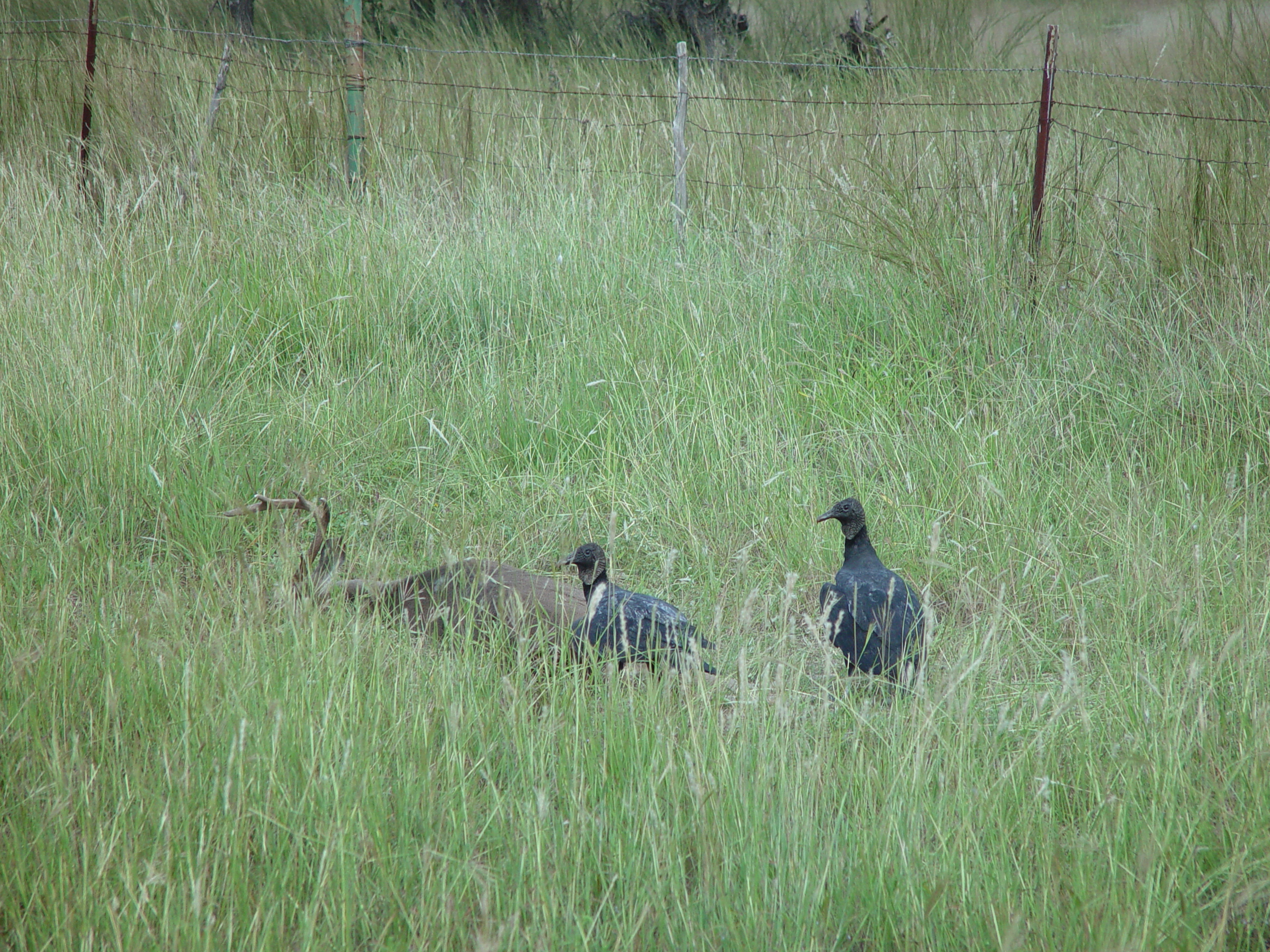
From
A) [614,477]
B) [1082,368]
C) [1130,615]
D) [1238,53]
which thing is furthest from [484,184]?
[1238,53]

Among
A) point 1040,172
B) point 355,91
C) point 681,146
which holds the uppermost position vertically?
point 355,91

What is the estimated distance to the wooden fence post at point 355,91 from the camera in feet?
18.9

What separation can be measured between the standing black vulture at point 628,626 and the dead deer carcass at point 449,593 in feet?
0.27

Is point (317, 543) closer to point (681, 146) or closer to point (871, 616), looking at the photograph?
point (871, 616)

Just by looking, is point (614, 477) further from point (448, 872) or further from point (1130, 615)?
point (448, 872)

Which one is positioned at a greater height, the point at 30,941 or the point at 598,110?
the point at 598,110

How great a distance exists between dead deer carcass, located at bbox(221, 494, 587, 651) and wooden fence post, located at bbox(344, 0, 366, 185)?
3266 mm

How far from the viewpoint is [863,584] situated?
8.95ft

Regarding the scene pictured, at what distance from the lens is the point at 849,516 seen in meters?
2.95

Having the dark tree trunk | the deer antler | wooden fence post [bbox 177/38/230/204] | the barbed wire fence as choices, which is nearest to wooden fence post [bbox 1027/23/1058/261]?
the barbed wire fence

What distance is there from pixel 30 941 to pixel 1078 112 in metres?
6.47

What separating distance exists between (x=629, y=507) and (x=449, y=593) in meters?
0.88

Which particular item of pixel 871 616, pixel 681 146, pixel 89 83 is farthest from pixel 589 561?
pixel 89 83

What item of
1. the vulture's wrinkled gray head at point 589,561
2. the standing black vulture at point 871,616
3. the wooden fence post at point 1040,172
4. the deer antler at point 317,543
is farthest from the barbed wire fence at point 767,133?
the deer antler at point 317,543
